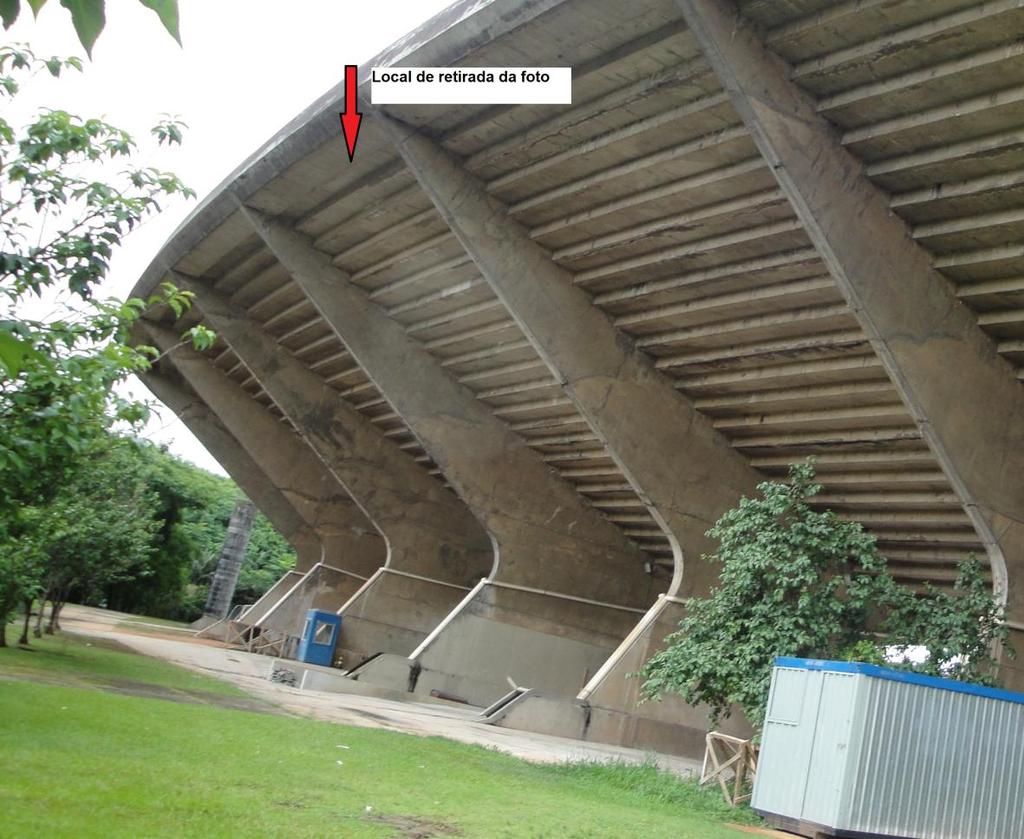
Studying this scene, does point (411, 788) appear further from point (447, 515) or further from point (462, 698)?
point (447, 515)

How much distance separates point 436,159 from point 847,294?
6.57 m

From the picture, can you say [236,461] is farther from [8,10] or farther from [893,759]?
[8,10]

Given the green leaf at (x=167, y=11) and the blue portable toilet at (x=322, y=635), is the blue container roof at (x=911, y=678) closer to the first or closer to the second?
the green leaf at (x=167, y=11)

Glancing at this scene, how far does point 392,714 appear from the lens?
16.9m

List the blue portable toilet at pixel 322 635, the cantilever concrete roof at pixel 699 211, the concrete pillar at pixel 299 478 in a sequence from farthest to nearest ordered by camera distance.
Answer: the concrete pillar at pixel 299 478 < the blue portable toilet at pixel 322 635 < the cantilever concrete roof at pixel 699 211

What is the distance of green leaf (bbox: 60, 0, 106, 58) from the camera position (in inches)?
62.3

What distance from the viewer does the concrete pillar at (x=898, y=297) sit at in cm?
1184

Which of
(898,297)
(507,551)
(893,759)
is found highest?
(898,297)

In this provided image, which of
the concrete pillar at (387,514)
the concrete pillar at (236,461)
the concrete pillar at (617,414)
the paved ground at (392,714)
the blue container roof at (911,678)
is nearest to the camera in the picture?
the blue container roof at (911,678)

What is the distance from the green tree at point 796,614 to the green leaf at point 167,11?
1286 centimetres

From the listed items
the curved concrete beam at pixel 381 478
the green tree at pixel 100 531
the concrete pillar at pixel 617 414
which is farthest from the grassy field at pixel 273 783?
the curved concrete beam at pixel 381 478

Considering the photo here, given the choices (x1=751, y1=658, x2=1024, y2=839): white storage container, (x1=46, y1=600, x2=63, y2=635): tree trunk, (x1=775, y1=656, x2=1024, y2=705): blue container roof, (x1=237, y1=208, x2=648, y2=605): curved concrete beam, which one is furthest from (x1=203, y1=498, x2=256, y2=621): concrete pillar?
(x1=775, y1=656, x2=1024, y2=705): blue container roof

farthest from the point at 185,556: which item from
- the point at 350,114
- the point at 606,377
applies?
the point at 350,114

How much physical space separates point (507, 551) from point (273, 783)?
625 inches
